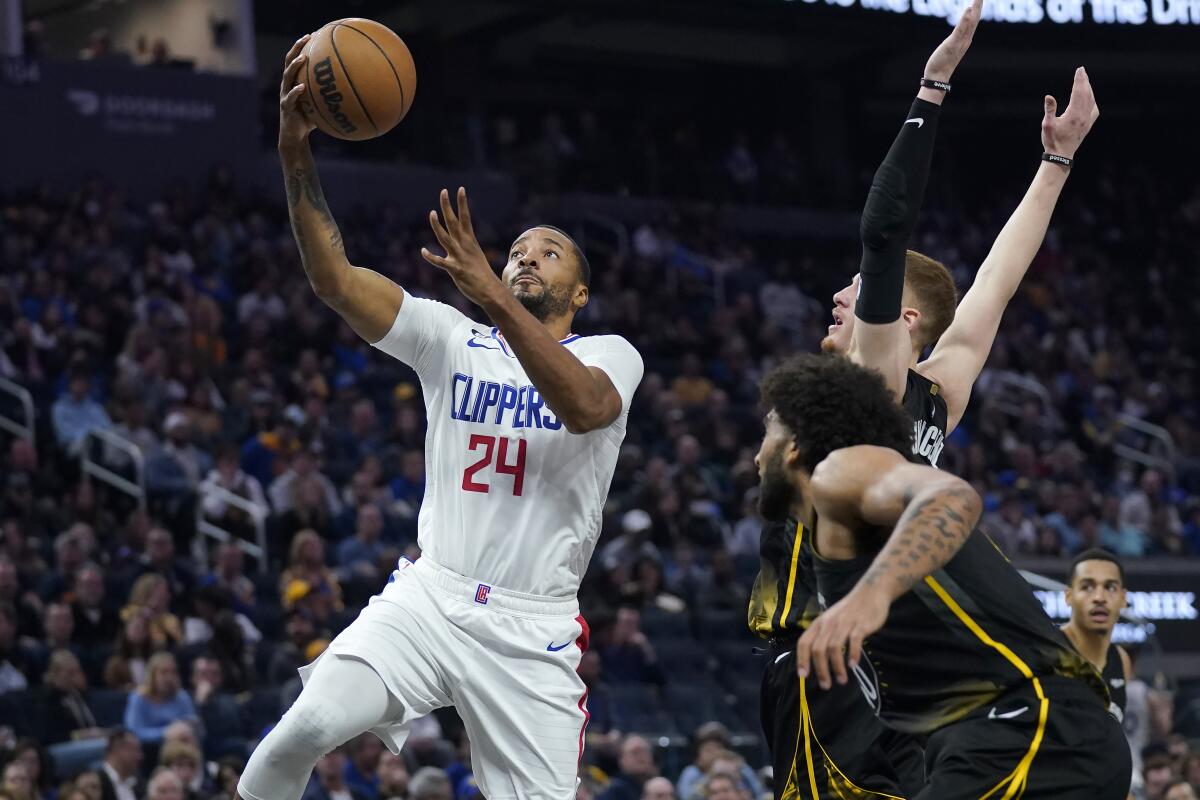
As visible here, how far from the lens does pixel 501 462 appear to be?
5277mm

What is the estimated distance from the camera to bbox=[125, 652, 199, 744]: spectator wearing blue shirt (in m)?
10.5

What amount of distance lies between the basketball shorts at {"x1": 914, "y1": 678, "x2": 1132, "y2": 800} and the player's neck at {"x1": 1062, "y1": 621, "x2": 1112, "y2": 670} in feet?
11.8

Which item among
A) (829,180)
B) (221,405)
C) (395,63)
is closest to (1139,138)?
(829,180)

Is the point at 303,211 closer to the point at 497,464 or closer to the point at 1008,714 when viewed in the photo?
the point at 497,464

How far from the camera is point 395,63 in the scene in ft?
18.6

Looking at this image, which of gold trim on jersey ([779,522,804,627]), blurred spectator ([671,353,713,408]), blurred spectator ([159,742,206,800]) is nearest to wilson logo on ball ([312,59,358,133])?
gold trim on jersey ([779,522,804,627])

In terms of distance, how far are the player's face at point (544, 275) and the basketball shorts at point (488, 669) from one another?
916 mm

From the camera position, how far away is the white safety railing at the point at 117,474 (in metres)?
13.6

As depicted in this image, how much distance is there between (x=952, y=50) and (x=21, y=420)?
38.0ft

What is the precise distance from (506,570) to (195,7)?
18.9m

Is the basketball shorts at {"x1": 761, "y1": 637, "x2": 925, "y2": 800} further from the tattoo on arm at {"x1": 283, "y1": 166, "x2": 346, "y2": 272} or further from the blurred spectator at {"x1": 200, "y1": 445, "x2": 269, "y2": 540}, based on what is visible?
the blurred spectator at {"x1": 200, "y1": 445, "x2": 269, "y2": 540}

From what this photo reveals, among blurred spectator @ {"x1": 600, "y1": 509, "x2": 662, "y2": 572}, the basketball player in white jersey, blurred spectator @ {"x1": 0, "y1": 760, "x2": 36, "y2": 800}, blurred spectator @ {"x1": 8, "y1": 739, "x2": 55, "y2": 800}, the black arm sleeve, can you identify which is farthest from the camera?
blurred spectator @ {"x1": 600, "y1": 509, "x2": 662, "y2": 572}

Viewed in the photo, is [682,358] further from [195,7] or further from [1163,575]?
[195,7]

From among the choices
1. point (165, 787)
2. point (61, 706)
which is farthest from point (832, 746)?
point (61, 706)
